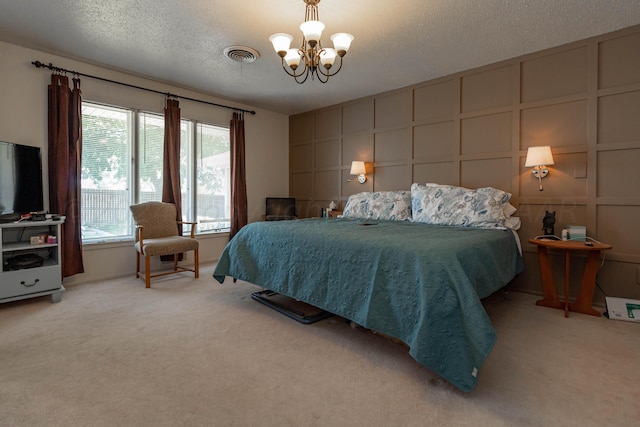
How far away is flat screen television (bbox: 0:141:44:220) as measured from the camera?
9.63 feet

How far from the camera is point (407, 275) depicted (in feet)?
6.13

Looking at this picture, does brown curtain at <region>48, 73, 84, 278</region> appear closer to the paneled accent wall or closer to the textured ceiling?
the textured ceiling

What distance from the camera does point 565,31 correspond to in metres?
2.91

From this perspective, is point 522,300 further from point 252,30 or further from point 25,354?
point 25,354

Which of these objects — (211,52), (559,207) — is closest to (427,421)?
(559,207)

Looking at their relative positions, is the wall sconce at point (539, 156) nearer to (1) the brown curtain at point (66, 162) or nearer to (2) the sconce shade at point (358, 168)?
(2) the sconce shade at point (358, 168)

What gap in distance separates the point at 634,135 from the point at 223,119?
4.88 meters

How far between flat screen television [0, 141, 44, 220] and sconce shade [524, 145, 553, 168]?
480 centimetres

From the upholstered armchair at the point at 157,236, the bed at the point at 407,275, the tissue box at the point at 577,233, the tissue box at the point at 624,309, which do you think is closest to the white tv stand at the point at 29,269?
the upholstered armchair at the point at 157,236

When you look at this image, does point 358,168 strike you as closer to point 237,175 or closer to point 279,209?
point 279,209

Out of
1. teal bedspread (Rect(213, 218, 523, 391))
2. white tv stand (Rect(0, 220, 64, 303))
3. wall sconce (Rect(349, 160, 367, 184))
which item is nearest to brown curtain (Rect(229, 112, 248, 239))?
wall sconce (Rect(349, 160, 367, 184))

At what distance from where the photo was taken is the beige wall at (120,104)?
327 cm

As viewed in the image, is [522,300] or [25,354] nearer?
[25,354]

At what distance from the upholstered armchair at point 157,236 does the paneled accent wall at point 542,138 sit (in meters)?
2.70
